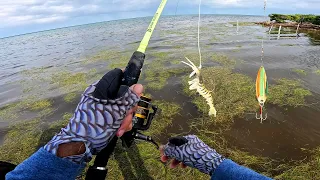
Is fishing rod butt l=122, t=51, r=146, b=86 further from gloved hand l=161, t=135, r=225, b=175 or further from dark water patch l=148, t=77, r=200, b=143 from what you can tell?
dark water patch l=148, t=77, r=200, b=143

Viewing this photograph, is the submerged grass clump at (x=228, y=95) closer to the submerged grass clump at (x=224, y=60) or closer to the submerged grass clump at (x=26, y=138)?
the submerged grass clump at (x=224, y=60)

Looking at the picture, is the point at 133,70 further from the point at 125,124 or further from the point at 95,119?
the point at 95,119

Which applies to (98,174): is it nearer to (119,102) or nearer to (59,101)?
(119,102)

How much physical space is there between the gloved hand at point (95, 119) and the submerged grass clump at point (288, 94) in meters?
7.40

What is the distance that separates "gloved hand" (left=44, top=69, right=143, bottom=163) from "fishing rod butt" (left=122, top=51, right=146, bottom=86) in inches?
9.4

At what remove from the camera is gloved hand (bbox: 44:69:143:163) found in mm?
1163

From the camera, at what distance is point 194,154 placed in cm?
162

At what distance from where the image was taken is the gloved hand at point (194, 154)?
5.12 feet

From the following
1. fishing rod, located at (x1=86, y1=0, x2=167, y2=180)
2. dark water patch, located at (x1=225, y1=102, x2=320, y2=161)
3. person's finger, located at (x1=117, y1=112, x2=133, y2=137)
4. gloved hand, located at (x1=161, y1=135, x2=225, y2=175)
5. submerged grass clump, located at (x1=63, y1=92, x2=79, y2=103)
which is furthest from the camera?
submerged grass clump, located at (x1=63, y1=92, x2=79, y2=103)

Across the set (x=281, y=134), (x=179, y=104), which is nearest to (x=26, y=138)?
(x=179, y=104)

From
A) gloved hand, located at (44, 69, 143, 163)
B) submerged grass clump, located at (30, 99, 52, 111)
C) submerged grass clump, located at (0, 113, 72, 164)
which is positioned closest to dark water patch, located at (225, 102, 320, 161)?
gloved hand, located at (44, 69, 143, 163)

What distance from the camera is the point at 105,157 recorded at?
1474 mm

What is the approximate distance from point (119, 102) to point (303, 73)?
1167 centimetres

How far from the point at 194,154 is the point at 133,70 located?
748mm
